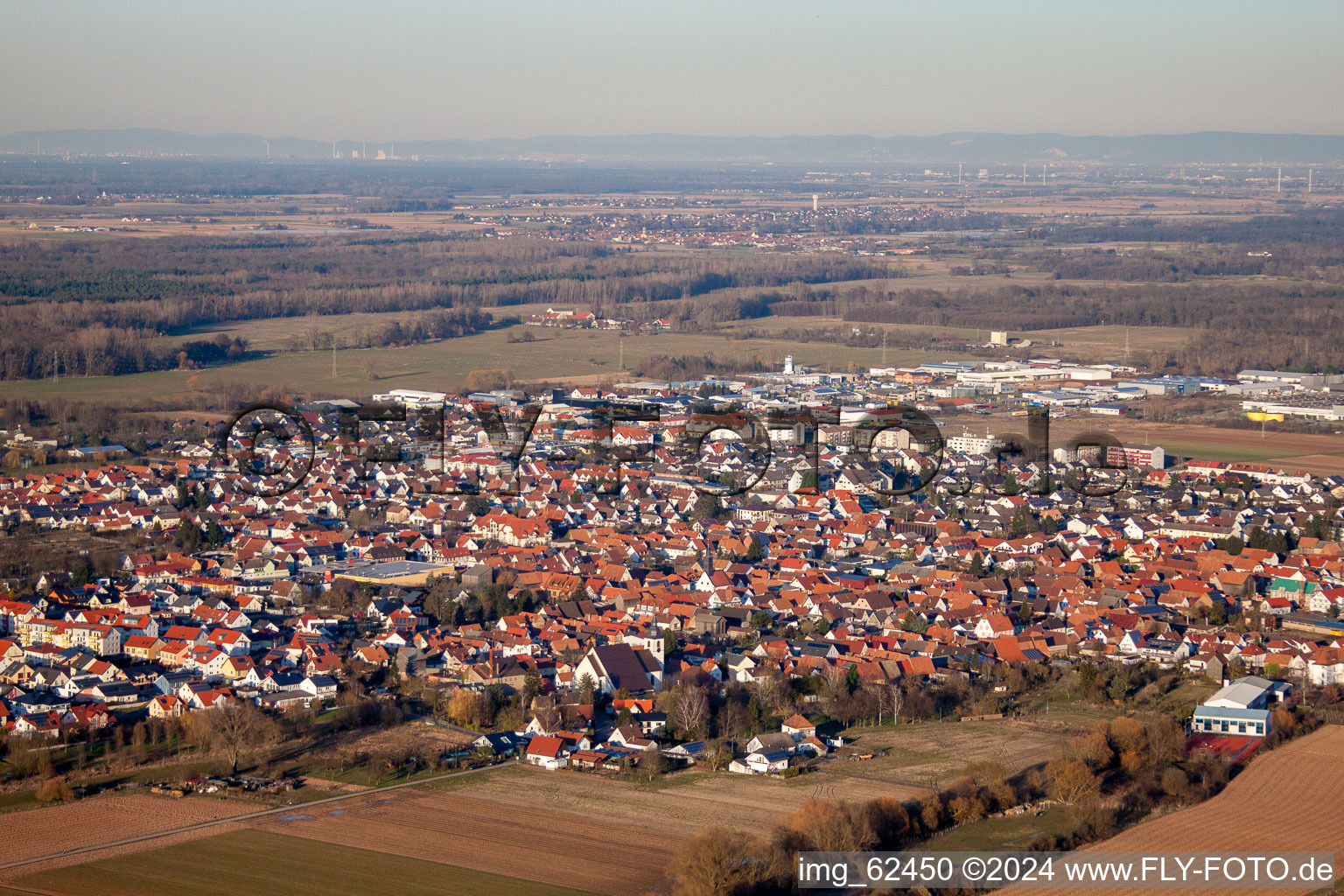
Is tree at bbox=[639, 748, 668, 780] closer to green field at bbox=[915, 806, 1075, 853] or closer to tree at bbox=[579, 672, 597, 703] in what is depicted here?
tree at bbox=[579, 672, 597, 703]

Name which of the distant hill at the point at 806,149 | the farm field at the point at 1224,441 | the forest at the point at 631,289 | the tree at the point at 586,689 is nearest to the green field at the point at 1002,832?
the tree at the point at 586,689

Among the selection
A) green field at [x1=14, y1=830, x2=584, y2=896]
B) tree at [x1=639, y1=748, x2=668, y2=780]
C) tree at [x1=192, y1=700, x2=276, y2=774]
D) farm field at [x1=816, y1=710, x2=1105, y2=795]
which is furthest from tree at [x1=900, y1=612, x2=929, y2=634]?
green field at [x1=14, y1=830, x2=584, y2=896]

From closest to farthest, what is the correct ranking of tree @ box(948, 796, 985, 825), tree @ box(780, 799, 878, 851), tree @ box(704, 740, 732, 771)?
tree @ box(780, 799, 878, 851) < tree @ box(948, 796, 985, 825) < tree @ box(704, 740, 732, 771)

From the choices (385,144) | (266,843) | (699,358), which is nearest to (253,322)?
(699,358)

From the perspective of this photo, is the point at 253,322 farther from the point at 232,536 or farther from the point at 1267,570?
the point at 1267,570

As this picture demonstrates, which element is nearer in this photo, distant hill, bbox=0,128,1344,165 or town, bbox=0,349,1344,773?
town, bbox=0,349,1344,773

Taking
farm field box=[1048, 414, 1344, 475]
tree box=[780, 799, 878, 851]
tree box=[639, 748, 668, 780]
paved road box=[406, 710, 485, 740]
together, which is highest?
tree box=[780, 799, 878, 851]

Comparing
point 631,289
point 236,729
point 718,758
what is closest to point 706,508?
point 718,758
